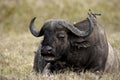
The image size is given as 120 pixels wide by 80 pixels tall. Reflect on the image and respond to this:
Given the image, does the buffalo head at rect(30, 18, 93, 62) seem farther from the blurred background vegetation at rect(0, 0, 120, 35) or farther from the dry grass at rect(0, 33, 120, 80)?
the blurred background vegetation at rect(0, 0, 120, 35)

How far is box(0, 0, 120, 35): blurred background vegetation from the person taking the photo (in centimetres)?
3512

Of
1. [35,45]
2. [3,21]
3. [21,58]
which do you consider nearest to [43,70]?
[21,58]

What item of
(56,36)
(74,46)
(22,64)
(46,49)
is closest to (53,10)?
(22,64)

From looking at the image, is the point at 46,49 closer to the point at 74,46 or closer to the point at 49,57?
the point at 49,57

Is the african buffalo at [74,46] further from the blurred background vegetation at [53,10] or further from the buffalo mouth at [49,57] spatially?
the blurred background vegetation at [53,10]

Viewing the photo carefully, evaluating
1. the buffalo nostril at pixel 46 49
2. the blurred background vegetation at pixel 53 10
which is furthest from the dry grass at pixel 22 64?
the blurred background vegetation at pixel 53 10

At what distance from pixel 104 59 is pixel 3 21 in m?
21.0

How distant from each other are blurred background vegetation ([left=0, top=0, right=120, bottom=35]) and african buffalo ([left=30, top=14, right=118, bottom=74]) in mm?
19844

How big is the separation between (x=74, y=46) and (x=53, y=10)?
835 inches

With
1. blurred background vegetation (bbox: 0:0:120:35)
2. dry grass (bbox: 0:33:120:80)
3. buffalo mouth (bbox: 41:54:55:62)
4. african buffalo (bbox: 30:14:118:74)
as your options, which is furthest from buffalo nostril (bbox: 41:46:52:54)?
blurred background vegetation (bbox: 0:0:120:35)

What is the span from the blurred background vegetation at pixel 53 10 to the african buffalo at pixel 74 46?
19.8 meters

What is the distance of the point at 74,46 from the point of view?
572 inches

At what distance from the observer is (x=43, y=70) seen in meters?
15.1

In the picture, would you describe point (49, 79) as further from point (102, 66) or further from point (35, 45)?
point (35, 45)
